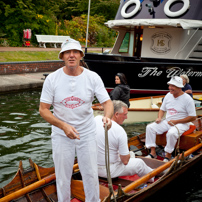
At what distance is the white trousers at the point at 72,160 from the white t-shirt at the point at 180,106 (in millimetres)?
3045

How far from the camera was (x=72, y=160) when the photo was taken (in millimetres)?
3322

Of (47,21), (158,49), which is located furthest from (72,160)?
(47,21)

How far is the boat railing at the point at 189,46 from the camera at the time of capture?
44.3ft

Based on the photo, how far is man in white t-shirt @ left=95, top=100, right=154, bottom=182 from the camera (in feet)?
12.6

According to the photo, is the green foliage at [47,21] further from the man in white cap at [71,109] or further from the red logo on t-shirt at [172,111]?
the man in white cap at [71,109]

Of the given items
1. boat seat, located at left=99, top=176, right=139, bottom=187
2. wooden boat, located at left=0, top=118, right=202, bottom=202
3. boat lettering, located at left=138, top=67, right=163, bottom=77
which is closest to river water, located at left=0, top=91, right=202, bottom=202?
wooden boat, located at left=0, top=118, right=202, bottom=202

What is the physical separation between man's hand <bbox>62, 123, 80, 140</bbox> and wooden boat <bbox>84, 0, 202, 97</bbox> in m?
9.34

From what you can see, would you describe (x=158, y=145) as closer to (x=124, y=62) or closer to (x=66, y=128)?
(x=66, y=128)

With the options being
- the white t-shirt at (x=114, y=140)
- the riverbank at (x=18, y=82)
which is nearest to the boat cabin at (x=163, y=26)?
the riverbank at (x=18, y=82)

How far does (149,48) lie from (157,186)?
10.2m

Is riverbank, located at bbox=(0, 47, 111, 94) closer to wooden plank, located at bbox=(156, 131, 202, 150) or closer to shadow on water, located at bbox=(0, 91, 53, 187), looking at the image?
shadow on water, located at bbox=(0, 91, 53, 187)

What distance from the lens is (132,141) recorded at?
6.60 metres

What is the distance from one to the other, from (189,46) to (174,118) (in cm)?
852

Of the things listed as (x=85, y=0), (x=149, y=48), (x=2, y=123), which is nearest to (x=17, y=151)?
(x=2, y=123)
